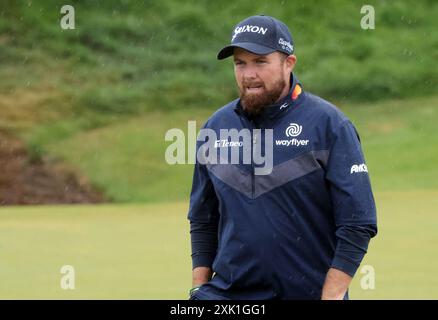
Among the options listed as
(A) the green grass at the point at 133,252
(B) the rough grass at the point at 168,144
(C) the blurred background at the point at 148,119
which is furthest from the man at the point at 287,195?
(B) the rough grass at the point at 168,144

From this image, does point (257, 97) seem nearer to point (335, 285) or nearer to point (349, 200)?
point (349, 200)

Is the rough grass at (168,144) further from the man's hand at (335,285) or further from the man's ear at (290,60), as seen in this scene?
the man's hand at (335,285)

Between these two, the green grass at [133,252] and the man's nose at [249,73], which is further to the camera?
the green grass at [133,252]

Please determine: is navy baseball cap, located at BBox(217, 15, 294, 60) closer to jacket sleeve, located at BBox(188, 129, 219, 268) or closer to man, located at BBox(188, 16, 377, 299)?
man, located at BBox(188, 16, 377, 299)

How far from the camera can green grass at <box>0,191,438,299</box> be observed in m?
11.1

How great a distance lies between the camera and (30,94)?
28.9 metres

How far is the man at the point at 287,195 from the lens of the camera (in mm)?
4770

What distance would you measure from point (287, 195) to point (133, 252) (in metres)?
8.89

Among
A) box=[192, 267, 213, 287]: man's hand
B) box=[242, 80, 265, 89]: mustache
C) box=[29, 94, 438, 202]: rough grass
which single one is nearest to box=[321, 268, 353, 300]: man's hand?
box=[192, 267, 213, 287]: man's hand

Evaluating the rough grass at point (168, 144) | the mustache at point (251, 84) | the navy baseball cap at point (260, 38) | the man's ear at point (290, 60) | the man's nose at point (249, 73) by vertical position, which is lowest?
the mustache at point (251, 84)

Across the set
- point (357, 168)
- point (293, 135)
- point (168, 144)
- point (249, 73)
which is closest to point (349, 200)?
point (357, 168)

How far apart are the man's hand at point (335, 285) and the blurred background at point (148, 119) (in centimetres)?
643

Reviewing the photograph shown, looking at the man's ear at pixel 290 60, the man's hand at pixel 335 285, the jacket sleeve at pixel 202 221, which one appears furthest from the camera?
the jacket sleeve at pixel 202 221
